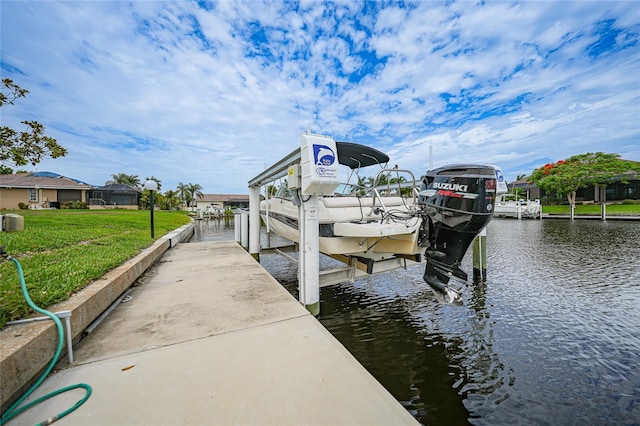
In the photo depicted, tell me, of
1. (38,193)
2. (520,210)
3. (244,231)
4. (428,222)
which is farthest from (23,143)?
(520,210)

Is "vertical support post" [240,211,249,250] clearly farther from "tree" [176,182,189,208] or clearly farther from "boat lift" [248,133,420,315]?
"tree" [176,182,189,208]

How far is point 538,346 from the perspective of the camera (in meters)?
3.29

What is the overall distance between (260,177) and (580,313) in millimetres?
6117

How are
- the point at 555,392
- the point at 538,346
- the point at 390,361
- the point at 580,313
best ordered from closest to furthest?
the point at 555,392, the point at 390,361, the point at 538,346, the point at 580,313

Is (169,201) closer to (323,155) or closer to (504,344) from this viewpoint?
(323,155)

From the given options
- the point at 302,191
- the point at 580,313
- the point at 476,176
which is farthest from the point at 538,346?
the point at 302,191

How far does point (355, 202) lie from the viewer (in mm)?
4254

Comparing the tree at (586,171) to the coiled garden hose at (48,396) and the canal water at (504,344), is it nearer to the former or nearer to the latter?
the canal water at (504,344)

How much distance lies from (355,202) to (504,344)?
104 inches

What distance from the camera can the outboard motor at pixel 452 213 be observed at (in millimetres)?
2930

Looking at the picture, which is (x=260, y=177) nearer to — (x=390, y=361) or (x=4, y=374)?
(x=390, y=361)

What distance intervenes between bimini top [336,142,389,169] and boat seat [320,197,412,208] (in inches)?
34.3

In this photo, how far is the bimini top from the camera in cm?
459

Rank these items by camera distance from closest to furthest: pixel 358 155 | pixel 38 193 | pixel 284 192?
1. pixel 358 155
2. pixel 284 192
3. pixel 38 193
